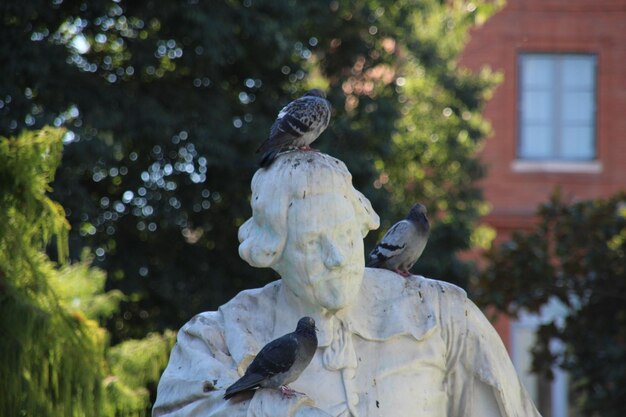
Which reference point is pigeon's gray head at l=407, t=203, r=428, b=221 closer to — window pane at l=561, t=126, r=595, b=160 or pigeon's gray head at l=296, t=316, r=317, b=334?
pigeon's gray head at l=296, t=316, r=317, b=334

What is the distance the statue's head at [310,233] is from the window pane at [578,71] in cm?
2344

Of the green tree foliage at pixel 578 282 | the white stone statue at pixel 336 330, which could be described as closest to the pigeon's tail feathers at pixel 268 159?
the white stone statue at pixel 336 330

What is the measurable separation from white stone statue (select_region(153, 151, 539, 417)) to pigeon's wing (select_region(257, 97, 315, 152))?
156cm

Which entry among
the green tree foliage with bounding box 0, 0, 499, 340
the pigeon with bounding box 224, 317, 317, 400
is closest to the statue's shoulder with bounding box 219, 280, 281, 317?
the pigeon with bounding box 224, 317, 317, 400

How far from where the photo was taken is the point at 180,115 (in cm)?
1697

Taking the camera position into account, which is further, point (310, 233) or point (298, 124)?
point (298, 124)

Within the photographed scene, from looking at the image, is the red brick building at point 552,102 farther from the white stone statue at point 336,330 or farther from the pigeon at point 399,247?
the white stone statue at point 336,330

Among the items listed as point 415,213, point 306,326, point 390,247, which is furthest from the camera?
point 415,213

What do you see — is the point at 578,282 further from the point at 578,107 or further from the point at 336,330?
the point at 336,330

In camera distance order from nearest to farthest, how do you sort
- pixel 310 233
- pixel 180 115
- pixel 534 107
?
pixel 310 233 < pixel 180 115 < pixel 534 107

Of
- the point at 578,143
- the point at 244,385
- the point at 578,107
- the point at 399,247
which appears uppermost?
the point at 399,247

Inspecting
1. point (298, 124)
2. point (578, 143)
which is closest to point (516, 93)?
point (578, 143)

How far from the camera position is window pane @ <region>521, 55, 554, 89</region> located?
92.1 ft

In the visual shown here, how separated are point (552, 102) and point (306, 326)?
2356 cm
